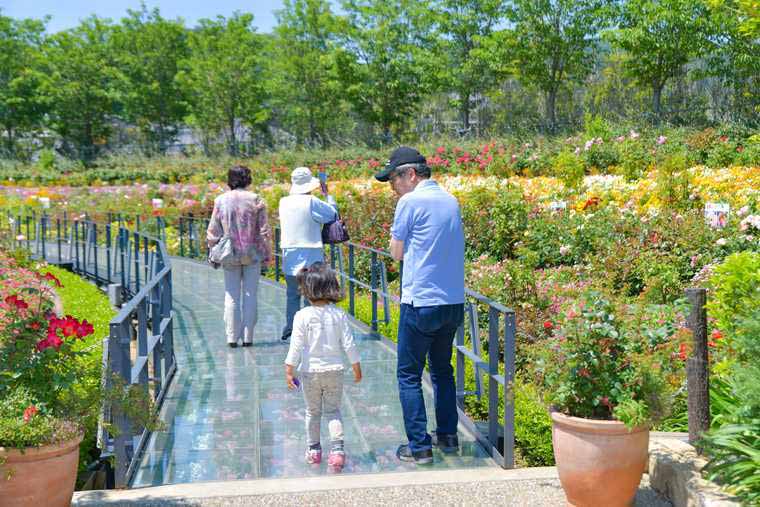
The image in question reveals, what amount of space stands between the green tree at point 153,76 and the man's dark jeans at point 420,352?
47167 mm

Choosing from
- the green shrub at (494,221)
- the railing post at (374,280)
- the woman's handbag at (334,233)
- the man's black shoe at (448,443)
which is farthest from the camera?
the green shrub at (494,221)

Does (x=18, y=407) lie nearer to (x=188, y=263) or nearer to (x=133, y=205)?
(x=188, y=263)

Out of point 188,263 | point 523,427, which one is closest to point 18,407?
point 523,427

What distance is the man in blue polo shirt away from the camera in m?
4.79

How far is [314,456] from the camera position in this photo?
502cm

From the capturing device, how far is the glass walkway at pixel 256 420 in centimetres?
500

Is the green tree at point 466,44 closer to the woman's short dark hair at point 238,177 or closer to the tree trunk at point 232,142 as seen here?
the tree trunk at point 232,142

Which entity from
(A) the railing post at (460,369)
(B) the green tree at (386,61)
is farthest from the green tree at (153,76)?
(A) the railing post at (460,369)

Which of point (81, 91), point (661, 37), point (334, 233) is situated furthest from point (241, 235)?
point (81, 91)

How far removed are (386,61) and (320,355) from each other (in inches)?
1516

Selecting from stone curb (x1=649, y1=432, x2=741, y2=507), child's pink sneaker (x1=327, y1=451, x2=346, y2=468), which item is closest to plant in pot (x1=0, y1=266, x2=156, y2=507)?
child's pink sneaker (x1=327, y1=451, x2=346, y2=468)

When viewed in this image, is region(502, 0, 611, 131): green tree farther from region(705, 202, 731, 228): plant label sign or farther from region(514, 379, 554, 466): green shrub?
region(514, 379, 554, 466): green shrub

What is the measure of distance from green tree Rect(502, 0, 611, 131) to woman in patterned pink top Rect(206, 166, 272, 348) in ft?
86.2

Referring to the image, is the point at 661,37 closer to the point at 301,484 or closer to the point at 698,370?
the point at 698,370
